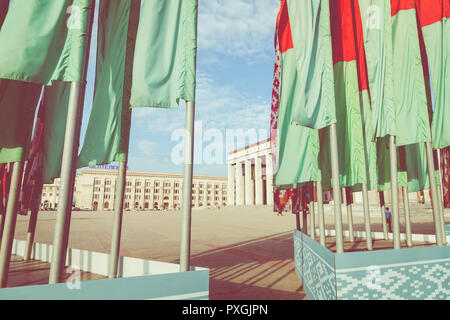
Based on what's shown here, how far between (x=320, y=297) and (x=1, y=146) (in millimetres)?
6711

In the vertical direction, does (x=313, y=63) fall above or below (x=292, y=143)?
above

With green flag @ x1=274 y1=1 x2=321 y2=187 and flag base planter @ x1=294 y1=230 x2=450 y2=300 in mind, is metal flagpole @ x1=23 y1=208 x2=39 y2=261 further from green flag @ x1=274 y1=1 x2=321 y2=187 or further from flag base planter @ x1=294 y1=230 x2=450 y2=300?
flag base planter @ x1=294 y1=230 x2=450 y2=300

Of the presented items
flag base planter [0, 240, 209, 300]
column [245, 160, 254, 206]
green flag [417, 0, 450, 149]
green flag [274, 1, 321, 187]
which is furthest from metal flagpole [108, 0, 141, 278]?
column [245, 160, 254, 206]

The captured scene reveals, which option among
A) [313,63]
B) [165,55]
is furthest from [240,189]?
[165,55]

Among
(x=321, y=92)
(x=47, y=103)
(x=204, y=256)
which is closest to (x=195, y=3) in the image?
(x=321, y=92)

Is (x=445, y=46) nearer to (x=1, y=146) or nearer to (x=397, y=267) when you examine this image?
(x=397, y=267)

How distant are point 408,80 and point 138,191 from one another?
389 ft

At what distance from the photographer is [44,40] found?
3.98 metres

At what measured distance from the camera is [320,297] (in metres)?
5.38

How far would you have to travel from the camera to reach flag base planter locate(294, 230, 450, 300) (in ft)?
15.0

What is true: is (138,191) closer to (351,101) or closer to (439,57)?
(351,101)

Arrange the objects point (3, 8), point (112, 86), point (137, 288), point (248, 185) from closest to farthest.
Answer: point (137, 288) → point (112, 86) → point (3, 8) → point (248, 185)

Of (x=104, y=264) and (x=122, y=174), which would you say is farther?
(x=104, y=264)

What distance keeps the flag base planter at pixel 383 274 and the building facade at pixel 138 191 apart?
105m
